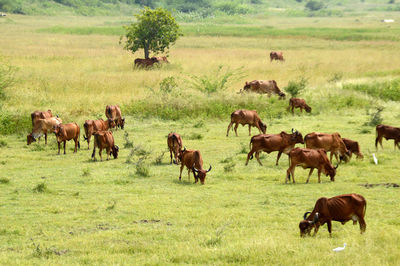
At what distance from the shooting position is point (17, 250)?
9.25 metres

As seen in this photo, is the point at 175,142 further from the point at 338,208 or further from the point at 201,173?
the point at 338,208

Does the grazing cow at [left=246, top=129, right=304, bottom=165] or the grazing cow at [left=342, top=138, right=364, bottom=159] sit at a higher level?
the grazing cow at [left=246, top=129, right=304, bottom=165]

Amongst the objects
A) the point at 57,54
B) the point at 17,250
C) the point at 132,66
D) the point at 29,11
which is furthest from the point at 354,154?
the point at 29,11

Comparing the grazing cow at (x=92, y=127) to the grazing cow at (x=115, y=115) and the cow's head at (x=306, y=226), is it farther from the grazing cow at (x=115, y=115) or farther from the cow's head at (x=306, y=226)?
the cow's head at (x=306, y=226)

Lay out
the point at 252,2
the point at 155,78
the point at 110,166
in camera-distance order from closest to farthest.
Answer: the point at 110,166
the point at 155,78
the point at 252,2

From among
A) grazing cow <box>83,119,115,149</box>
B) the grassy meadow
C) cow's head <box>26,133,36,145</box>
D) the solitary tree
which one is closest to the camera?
the grassy meadow

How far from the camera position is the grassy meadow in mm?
8805

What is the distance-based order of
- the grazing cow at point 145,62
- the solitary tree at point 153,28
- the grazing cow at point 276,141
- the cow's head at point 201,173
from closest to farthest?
the cow's head at point 201,173 → the grazing cow at point 276,141 → the grazing cow at point 145,62 → the solitary tree at point 153,28

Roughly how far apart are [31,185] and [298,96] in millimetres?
16432

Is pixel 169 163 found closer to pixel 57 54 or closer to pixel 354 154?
pixel 354 154

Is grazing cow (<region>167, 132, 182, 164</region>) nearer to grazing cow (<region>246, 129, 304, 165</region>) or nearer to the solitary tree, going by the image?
grazing cow (<region>246, 129, 304, 165</region>)

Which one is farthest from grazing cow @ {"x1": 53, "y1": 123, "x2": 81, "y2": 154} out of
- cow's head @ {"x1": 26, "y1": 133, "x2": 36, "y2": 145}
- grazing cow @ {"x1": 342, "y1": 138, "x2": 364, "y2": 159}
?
grazing cow @ {"x1": 342, "y1": 138, "x2": 364, "y2": 159}

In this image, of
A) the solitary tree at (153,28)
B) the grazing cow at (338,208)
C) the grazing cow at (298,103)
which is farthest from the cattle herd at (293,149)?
the solitary tree at (153,28)

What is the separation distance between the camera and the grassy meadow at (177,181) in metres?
8.80
